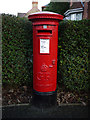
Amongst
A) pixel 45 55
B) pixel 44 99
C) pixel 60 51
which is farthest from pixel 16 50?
pixel 44 99

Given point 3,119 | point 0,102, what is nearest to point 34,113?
point 3,119

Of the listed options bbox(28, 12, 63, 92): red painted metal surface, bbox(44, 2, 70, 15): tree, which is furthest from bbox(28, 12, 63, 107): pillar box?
bbox(44, 2, 70, 15): tree

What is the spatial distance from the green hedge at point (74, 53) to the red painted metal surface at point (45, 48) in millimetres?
593

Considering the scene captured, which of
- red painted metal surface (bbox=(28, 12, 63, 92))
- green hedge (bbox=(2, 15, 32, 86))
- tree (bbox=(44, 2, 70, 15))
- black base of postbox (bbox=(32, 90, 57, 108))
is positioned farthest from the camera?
tree (bbox=(44, 2, 70, 15))

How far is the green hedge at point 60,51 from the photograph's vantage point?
314 cm

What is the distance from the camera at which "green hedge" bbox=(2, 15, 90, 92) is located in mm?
3143

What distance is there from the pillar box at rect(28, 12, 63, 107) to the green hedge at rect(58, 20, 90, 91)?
1.91 ft

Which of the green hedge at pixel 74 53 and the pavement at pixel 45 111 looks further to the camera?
the green hedge at pixel 74 53

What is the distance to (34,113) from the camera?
8.87 feet

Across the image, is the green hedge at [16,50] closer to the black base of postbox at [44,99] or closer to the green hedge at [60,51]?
the green hedge at [60,51]

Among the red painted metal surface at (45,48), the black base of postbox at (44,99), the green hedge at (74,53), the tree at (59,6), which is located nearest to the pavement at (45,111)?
the black base of postbox at (44,99)

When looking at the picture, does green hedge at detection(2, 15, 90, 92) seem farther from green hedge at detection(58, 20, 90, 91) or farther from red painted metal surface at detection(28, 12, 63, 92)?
red painted metal surface at detection(28, 12, 63, 92)

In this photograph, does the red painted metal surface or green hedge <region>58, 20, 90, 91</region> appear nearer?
the red painted metal surface

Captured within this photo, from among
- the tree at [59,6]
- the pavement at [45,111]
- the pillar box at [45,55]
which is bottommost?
the pavement at [45,111]
